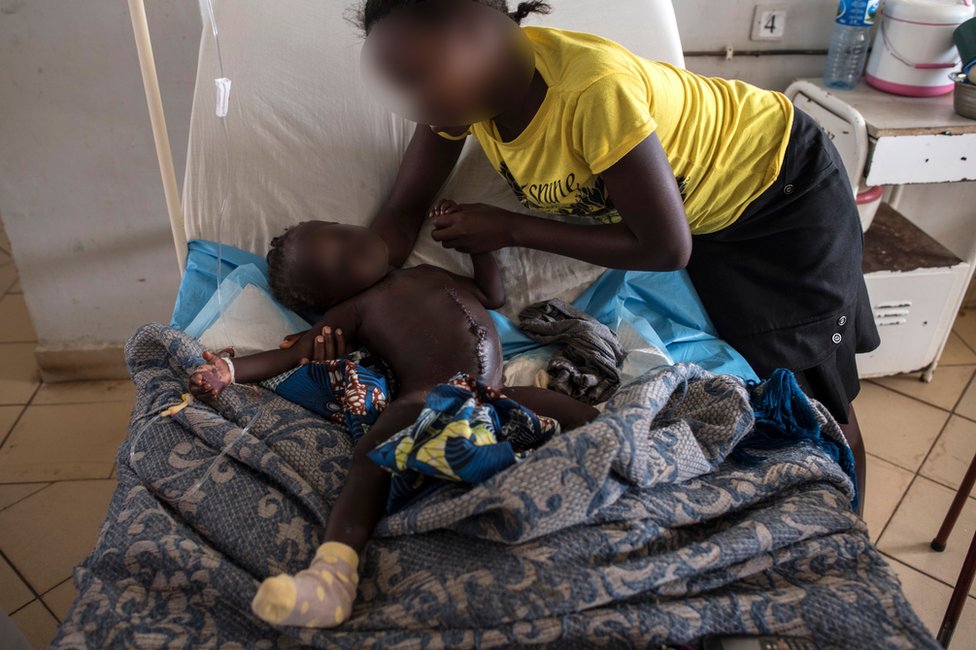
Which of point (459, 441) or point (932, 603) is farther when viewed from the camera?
point (932, 603)

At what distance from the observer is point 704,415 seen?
40.3 inches

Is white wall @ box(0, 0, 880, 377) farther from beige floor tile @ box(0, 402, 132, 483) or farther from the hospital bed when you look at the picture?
the hospital bed

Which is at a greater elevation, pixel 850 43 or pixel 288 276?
pixel 850 43

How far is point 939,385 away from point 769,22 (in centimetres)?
108

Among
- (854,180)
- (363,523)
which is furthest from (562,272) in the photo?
(854,180)

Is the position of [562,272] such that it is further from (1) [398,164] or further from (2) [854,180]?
(2) [854,180]

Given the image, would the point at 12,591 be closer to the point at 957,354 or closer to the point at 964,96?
the point at 964,96

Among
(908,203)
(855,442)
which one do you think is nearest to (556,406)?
(855,442)

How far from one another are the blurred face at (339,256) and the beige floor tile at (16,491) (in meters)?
0.98

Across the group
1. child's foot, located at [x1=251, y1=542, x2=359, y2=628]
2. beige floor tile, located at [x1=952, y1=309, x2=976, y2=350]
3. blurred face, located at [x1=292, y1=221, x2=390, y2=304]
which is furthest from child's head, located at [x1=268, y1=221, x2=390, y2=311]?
beige floor tile, located at [x1=952, y1=309, x2=976, y2=350]

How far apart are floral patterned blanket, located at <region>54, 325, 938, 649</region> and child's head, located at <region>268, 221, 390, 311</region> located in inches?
13.4

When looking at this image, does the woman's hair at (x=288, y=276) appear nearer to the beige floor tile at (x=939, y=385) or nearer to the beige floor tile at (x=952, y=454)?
the beige floor tile at (x=952, y=454)

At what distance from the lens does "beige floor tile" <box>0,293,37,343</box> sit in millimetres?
2238

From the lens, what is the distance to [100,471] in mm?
1792
